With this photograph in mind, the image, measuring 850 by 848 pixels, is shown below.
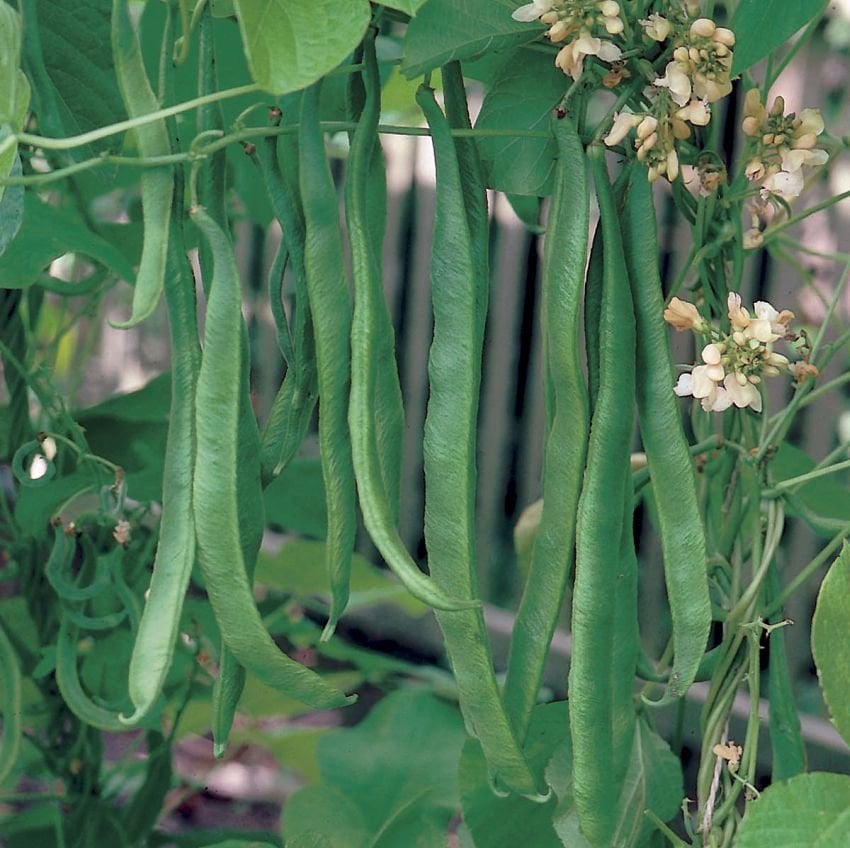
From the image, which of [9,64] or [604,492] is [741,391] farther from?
→ [9,64]

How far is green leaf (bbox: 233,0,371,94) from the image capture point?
491 millimetres

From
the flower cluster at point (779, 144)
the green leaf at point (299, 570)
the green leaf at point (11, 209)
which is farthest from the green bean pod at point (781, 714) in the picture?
the green leaf at point (299, 570)

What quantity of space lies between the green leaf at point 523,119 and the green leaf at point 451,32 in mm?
46

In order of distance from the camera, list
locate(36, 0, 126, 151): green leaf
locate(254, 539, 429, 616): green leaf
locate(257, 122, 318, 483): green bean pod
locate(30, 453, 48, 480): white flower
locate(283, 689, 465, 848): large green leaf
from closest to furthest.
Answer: locate(257, 122, 318, 483): green bean pod < locate(36, 0, 126, 151): green leaf < locate(30, 453, 48, 480): white flower < locate(283, 689, 465, 848): large green leaf < locate(254, 539, 429, 616): green leaf

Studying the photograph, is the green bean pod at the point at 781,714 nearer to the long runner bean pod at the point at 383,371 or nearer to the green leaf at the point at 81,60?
the long runner bean pod at the point at 383,371

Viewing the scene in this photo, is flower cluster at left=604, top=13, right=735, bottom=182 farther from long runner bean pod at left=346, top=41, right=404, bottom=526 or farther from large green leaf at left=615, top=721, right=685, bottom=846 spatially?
large green leaf at left=615, top=721, right=685, bottom=846

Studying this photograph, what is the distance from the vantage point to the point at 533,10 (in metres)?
0.56

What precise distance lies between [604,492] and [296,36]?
0.82 feet

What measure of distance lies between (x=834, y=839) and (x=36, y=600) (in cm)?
61

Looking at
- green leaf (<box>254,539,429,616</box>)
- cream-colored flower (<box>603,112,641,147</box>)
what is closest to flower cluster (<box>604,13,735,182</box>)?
cream-colored flower (<box>603,112,641,147</box>)

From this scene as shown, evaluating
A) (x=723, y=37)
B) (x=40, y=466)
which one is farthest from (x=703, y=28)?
(x=40, y=466)

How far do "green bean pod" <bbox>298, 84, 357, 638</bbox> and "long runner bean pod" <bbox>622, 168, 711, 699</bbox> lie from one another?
0.15 meters

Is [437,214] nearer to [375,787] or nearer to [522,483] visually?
[375,787]

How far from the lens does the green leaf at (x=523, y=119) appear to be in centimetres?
62
